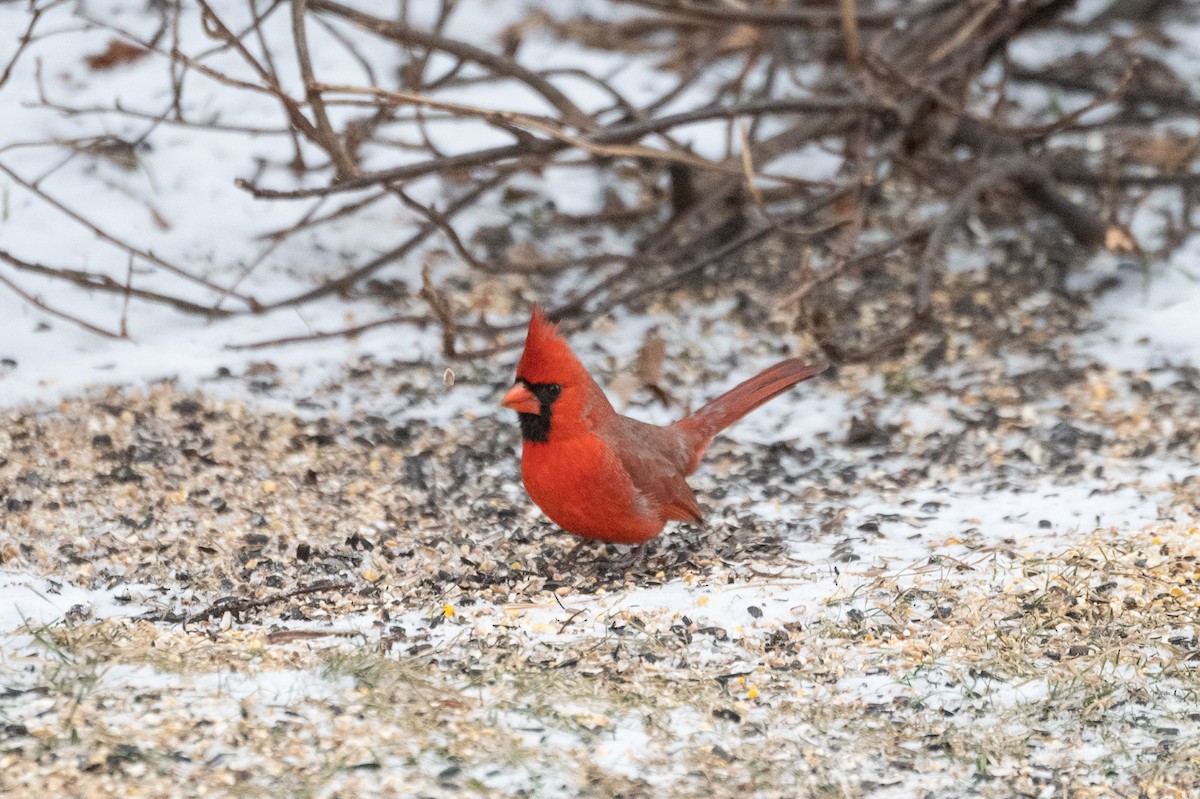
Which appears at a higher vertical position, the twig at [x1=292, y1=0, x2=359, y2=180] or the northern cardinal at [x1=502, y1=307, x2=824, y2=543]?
the twig at [x1=292, y1=0, x2=359, y2=180]

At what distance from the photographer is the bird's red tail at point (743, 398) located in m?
4.19

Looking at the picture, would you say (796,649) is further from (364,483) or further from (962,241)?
(962,241)

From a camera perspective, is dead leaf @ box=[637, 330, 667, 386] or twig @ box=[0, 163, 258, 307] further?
dead leaf @ box=[637, 330, 667, 386]

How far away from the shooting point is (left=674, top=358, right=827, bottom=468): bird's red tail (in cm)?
419

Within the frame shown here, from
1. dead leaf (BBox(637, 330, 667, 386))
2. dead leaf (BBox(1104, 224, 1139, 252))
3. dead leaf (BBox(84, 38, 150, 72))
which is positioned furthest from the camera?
dead leaf (BBox(84, 38, 150, 72))

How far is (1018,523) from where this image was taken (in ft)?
13.0

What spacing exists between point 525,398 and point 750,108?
166 cm

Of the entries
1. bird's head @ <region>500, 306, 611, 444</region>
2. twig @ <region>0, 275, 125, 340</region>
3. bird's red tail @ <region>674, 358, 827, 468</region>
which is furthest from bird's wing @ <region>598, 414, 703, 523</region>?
twig @ <region>0, 275, 125, 340</region>

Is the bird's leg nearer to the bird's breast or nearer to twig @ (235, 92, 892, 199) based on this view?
the bird's breast

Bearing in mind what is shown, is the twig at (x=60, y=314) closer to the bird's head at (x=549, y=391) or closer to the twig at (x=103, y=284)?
the twig at (x=103, y=284)

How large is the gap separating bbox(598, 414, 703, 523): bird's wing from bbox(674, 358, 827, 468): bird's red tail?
24 centimetres

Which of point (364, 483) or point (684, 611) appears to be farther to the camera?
point (364, 483)

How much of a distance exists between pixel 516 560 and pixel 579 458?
41cm

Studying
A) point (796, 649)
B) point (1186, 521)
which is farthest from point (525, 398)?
point (1186, 521)
